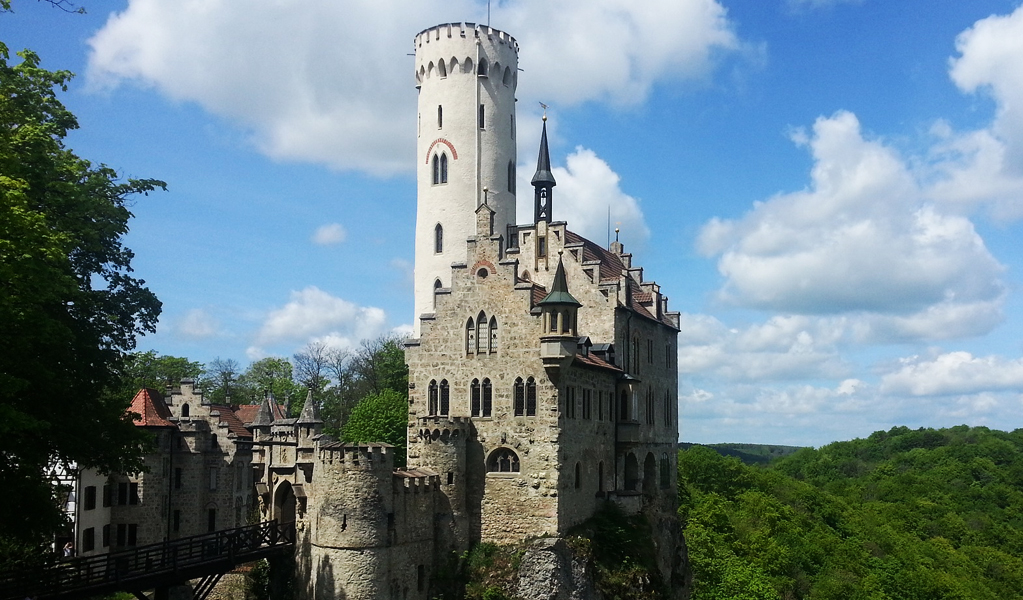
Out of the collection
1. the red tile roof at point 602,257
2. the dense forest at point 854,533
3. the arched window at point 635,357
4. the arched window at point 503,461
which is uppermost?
the red tile roof at point 602,257

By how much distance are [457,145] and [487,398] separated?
71.3 ft

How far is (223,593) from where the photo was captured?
143ft

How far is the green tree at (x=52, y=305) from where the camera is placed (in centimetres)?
2561

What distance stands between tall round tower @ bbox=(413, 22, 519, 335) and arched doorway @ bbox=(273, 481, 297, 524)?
1794 cm

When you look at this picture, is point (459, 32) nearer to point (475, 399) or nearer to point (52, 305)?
point (475, 399)

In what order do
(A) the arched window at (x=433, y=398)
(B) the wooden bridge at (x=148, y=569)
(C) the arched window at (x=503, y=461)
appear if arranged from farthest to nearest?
(A) the arched window at (x=433, y=398)
(C) the arched window at (x=503, y=461)
(B) the wooden bridge at (x=148, y=569)

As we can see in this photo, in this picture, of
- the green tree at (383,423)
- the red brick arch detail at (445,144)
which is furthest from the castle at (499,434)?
the green tree at (383,423)

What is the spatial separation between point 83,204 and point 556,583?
23.3 metres

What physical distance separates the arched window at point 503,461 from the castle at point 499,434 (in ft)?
0.20

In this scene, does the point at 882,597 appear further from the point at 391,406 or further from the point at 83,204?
the point at 83,204

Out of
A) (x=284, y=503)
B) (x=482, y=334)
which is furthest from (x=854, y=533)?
(x=284, y=503)

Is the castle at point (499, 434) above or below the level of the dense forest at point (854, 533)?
above

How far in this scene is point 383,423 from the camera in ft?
202

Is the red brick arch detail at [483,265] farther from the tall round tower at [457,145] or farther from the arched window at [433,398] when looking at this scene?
the tall round tower at [457,145]
